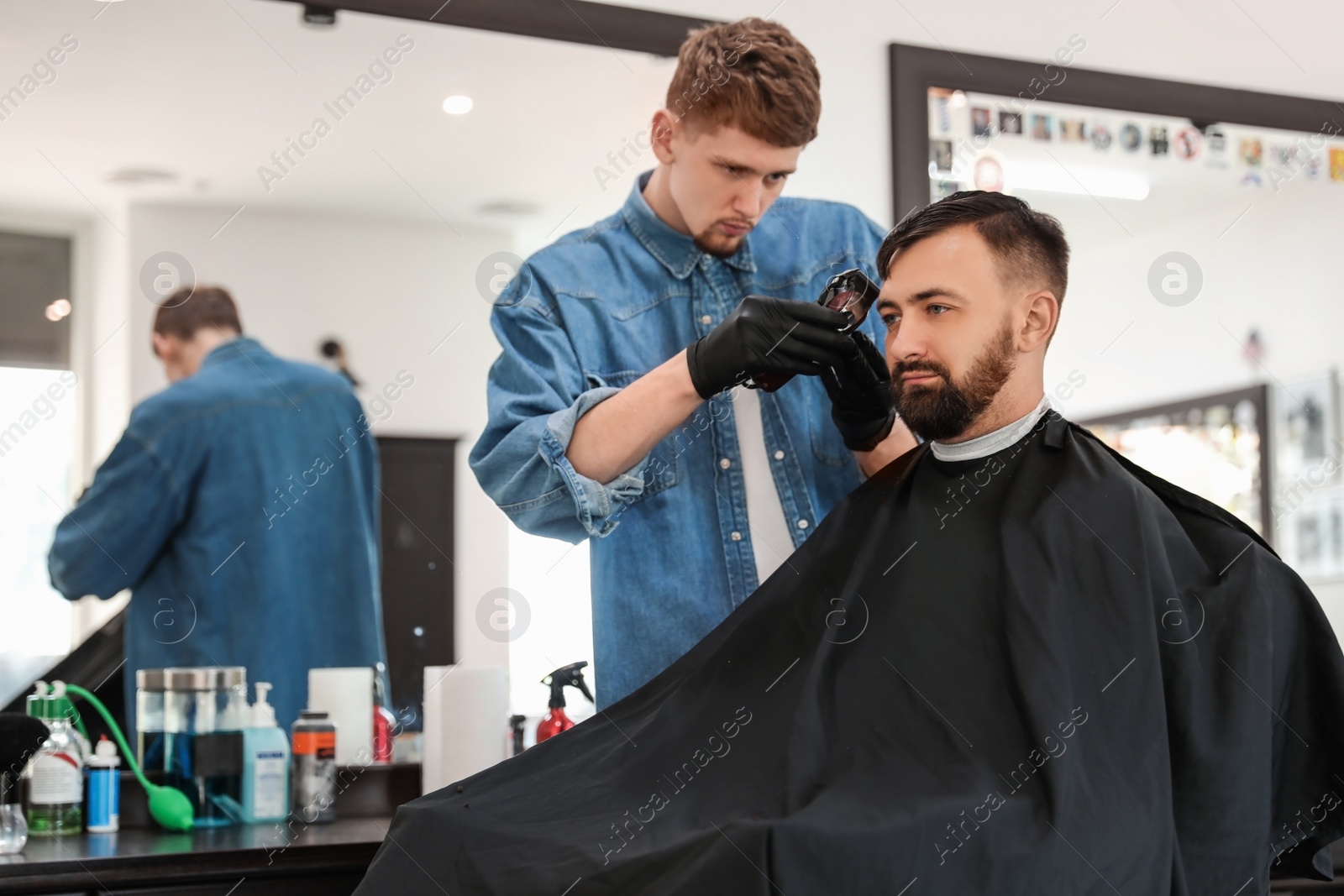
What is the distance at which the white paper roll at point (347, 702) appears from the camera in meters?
2.46

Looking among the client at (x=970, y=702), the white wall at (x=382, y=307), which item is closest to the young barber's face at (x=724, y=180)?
the client at (x=970, y=702)

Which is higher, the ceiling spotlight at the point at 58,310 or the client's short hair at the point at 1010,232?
the ceiling spotlight at the point at 58,310

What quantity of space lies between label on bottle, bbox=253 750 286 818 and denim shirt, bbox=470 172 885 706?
0.71 metres

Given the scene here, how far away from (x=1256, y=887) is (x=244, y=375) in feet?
6.29

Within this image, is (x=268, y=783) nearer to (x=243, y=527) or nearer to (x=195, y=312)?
(x=243, y=527)

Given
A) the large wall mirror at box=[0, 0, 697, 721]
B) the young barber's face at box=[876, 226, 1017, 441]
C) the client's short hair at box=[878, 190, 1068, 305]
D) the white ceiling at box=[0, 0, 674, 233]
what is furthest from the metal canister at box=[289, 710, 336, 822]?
the client's short hair at box=[878, 190, 1068, 305]

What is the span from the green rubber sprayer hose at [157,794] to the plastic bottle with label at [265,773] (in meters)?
0.11

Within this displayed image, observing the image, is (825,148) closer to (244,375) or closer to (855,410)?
(855,410)

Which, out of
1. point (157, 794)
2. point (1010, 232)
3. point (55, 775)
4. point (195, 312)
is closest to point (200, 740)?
point (157, 794)

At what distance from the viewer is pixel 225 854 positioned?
2.04 metres

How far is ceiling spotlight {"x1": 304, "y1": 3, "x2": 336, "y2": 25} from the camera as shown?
254 centimetres

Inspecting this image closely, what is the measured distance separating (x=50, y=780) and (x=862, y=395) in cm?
157

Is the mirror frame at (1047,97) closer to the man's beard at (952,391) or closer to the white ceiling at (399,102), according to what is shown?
the white ceiling at (399,102)

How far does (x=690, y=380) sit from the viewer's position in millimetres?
1861
